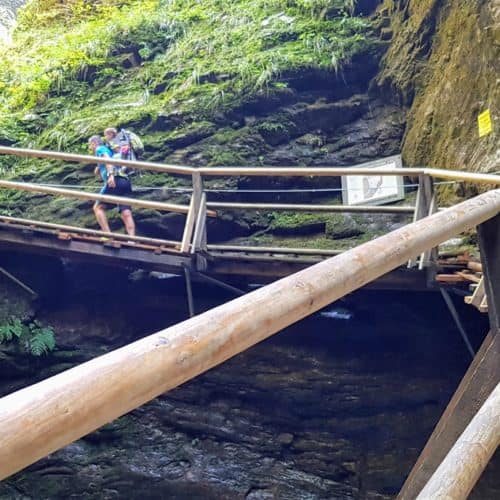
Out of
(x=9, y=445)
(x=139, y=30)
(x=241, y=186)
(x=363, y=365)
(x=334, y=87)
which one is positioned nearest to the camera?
(x=9, y=445)

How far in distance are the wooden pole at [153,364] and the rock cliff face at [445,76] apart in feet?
13.9

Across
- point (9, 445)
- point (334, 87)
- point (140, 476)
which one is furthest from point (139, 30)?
point (9, 445)

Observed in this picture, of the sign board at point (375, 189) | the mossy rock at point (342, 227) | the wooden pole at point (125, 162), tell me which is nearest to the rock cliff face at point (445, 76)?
the sign board at point (375, 189)

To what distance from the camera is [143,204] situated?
555cm

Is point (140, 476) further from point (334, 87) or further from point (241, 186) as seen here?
point (334, 87)

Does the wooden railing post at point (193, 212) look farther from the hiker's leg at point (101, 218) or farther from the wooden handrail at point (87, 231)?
A: the hiker's leg at point (101, 218)

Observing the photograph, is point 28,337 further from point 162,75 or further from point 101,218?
point 162,75

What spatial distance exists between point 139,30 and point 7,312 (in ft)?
19.5

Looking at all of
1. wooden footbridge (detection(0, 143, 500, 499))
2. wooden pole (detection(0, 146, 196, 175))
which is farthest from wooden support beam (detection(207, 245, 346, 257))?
wooden footbridge (detection(0, 143, 500, 499))

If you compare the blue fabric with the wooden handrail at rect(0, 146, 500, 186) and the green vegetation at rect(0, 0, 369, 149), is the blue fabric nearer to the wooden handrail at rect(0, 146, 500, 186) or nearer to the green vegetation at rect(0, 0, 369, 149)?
the wooden handrail at rect(0, 146, 500, 186)

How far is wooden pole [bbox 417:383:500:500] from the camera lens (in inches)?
70.5

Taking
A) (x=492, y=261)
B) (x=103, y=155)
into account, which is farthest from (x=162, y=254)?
(x=492, y=261)

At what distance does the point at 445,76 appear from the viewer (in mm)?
6555

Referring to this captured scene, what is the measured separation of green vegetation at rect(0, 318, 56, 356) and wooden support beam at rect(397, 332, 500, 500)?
475cm
